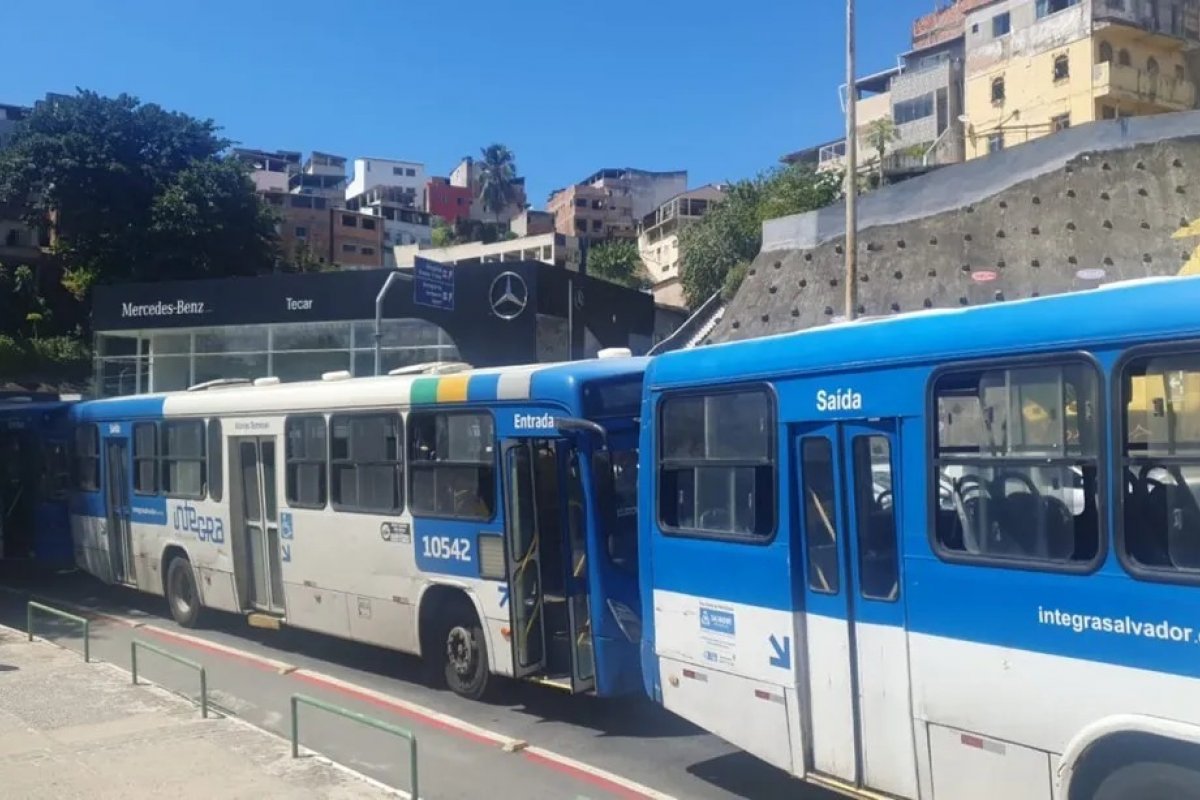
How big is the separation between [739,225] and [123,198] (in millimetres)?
30300

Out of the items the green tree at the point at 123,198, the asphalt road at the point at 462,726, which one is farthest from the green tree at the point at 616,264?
the asphalt road at the point at 462,726

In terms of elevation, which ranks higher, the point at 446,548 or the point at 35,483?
the point at 35,483

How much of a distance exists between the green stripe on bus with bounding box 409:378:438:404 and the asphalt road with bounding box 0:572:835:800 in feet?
9.07

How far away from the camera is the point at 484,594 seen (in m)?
9.56

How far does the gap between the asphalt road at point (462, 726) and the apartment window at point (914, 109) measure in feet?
190

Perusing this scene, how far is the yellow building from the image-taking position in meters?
48.8

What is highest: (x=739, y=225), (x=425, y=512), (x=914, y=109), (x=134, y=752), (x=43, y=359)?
(x=914, y=109)

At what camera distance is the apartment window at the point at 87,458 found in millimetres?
16109

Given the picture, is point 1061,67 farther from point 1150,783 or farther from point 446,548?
point 1150,783

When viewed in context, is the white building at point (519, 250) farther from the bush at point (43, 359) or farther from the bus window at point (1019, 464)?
the bus window at point (1019, 464)

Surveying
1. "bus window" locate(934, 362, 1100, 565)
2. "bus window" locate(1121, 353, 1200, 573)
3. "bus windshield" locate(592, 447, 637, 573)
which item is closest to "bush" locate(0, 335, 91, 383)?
"bus windshield" locate(592, 447, 637, 573)

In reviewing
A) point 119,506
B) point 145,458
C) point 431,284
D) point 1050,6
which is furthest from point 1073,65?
point 119,506

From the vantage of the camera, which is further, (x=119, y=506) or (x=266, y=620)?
(x=119, y=506)

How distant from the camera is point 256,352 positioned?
1219 inches
